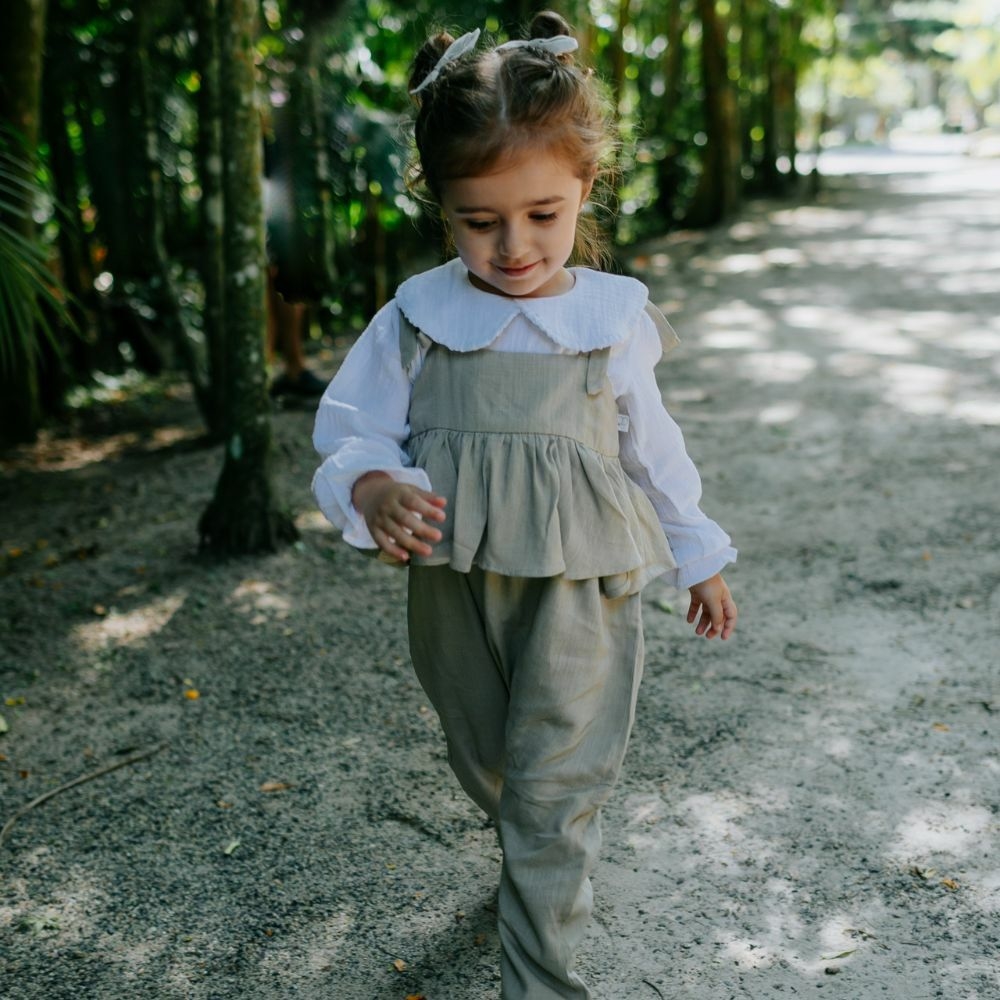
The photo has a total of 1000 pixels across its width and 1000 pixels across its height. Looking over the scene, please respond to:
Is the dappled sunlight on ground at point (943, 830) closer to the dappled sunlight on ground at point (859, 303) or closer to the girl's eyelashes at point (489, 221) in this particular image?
the girl's eyelashes at point (489, 221)

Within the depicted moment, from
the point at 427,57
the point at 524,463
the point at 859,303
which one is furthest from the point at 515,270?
the point at 859,303

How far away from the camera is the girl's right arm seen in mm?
1952

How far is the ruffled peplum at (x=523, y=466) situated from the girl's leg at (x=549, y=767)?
0.09 metres

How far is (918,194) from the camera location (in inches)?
726

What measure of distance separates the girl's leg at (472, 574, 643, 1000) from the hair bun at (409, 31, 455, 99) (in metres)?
0.93

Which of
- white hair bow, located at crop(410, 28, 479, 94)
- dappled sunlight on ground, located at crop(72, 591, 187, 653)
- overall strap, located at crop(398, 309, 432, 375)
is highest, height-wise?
white hair bow, located at crop(410, 28, 479, 94)

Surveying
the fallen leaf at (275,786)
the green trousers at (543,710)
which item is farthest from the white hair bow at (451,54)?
the fallen leaf at (275,786)

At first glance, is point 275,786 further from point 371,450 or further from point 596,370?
point 596,370

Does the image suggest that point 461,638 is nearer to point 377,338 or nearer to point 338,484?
point 338,484

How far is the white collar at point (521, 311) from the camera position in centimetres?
208

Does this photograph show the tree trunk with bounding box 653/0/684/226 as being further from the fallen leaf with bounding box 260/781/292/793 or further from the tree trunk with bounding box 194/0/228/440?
the fallen leaf with bounding box 260/781/292/793

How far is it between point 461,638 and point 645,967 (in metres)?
0.84

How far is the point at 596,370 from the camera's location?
211 cm

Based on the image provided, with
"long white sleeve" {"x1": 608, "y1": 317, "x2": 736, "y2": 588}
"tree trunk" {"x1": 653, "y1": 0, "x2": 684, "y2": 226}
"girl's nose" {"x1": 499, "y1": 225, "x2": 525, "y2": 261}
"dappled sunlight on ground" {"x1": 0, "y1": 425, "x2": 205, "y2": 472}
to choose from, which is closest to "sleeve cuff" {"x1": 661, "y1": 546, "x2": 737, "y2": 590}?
"long white sleeve" {"x1": 608, "y1": 317, "x2": 736, "y2": 588}
